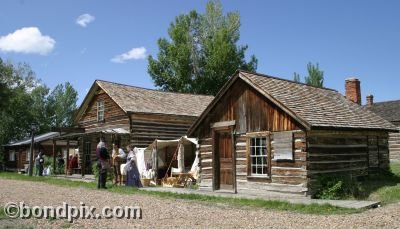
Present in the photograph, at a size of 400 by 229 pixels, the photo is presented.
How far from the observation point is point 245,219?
11.0 meters

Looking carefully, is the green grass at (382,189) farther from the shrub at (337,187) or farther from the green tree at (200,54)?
the green tree at (200,54)

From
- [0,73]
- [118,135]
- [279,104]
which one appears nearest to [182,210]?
[279,104]

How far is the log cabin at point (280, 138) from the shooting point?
15.6 meters

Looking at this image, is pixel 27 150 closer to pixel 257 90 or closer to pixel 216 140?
pixel 216 140

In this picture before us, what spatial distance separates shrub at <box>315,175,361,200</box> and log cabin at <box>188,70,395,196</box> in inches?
9.8

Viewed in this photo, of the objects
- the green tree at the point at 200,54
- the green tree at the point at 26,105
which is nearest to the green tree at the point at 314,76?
the green tree at the point at 200,54

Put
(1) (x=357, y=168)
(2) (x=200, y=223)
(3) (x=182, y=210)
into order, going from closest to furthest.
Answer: (2) (x=200, y=223) < (3) (x=182, y=210) < (1) (x=357, y=168)

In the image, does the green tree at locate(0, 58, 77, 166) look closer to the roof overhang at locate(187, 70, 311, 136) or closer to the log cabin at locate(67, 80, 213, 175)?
the log cabin at locate(67, 80, 213, 175)

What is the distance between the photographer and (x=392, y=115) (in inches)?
1412

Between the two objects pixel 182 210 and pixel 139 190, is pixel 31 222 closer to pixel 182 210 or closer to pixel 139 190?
pixel 182 210

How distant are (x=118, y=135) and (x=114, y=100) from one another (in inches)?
90.2

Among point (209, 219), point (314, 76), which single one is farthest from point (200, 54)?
point (209, 219)

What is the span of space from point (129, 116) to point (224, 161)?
1053 centimetres

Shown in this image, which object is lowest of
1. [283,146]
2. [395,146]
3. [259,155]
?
[259,155]
